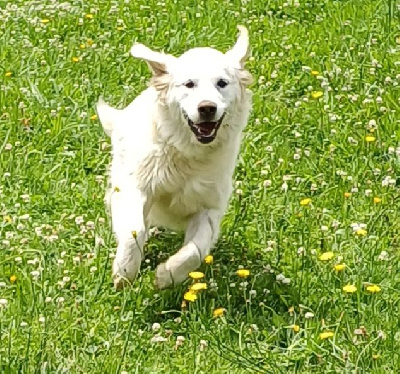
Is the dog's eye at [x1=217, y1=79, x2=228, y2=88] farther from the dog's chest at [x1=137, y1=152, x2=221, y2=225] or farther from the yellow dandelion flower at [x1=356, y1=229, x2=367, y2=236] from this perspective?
the yellow dandelion flower at [x1=356, y1=229, x2=367, y2=236]

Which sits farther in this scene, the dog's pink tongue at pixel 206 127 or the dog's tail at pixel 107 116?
the dog's tail at pixel 107 116

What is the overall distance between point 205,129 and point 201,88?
203 mm

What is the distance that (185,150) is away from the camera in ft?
18.6

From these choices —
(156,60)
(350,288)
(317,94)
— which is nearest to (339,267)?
(350,288)

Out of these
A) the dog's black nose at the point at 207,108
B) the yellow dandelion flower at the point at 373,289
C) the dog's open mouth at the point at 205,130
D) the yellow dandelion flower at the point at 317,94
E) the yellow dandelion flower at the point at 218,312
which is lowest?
the yellow dandelion flower at the point at 218,312

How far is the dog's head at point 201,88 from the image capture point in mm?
5406

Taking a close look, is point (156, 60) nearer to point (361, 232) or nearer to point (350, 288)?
point (361, 232)

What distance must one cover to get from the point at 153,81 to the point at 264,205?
982mm

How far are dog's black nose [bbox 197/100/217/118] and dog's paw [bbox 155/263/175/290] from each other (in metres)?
0.76

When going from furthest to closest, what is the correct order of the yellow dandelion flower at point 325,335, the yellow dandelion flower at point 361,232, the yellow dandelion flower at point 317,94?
the yellow dandelion flower at point 317,94 → the yellow dandelion flower at point 361,232 → the yellow dandelion flower at point 325,335

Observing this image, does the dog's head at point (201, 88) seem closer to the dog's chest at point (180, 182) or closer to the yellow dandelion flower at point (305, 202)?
the dog's chest at point (180, 182)

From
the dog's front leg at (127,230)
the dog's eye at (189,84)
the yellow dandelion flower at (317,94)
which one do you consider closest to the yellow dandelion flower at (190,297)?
the dog's front leg at (127,230)

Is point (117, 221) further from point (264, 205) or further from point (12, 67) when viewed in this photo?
point (12, 67)

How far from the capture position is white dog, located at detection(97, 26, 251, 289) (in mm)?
5461
